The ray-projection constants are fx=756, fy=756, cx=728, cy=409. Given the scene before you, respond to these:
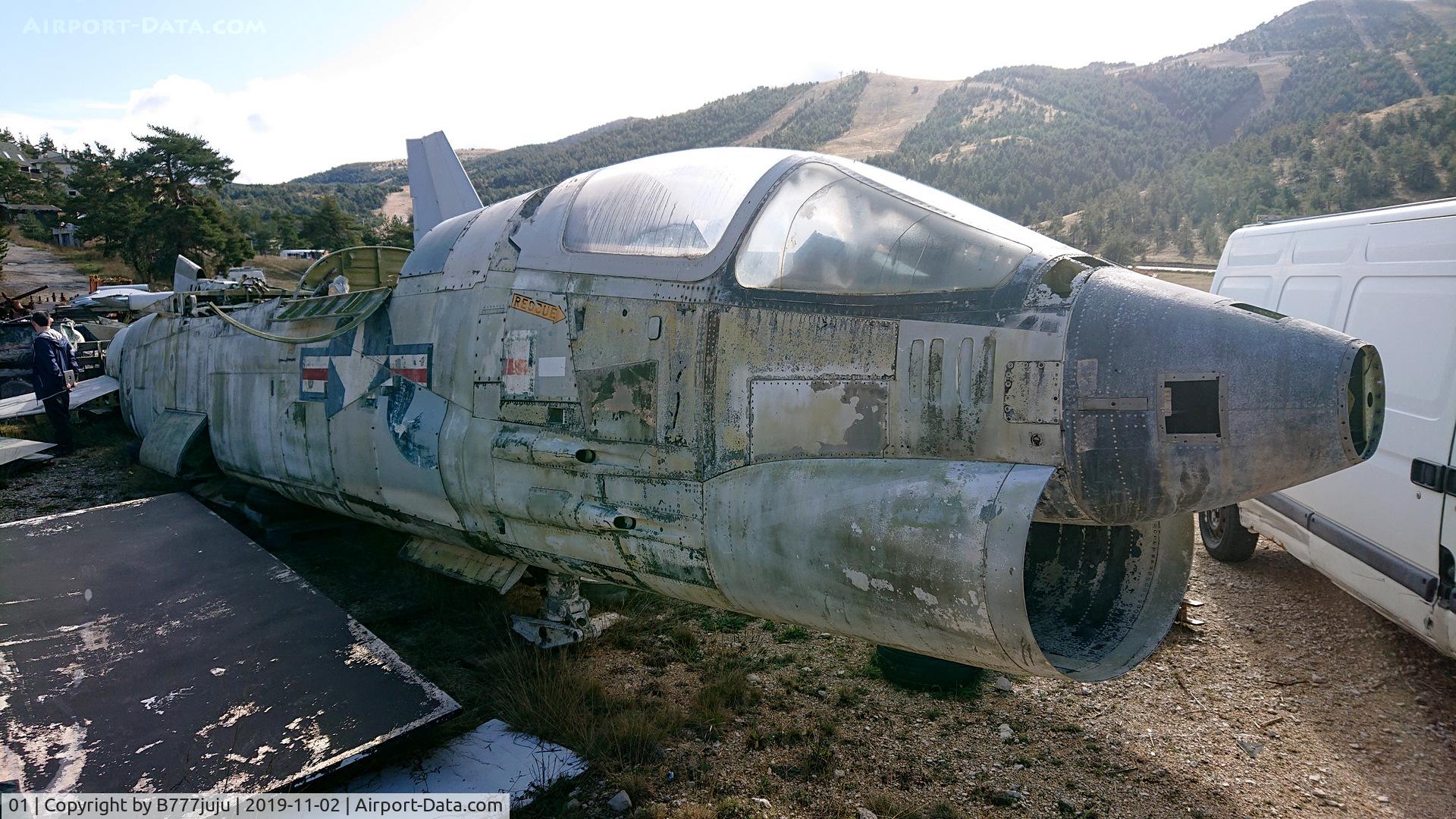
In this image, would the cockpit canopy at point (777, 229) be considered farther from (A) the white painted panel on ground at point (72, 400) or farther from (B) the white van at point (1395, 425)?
(A) the white painted panel on ground at point (72, 400)

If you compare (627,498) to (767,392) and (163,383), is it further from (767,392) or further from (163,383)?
(163,383)

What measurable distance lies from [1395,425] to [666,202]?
4467 millimetres

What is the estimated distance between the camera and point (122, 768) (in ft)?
9.35

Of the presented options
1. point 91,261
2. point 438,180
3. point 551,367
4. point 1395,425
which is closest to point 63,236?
point 91,261

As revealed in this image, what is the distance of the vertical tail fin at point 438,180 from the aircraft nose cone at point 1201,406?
11.7 m

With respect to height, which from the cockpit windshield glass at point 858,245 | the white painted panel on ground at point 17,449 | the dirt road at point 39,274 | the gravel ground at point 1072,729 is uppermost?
the dirt road at point 39,274

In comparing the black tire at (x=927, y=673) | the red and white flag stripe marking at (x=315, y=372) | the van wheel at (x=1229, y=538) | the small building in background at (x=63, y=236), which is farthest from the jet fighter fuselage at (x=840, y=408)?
the small building in background at (x=63, y=236)

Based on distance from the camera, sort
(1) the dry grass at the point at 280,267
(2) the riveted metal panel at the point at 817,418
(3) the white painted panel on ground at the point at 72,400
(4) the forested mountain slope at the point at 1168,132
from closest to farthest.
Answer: (2) the riveted metal panel at the point at 817,418 < (3) the white painted panel on ground at the point at 72,400 < (4) the forested mountain slope at the point at 1168,132 < (1) the dry grass at the point at 280,267

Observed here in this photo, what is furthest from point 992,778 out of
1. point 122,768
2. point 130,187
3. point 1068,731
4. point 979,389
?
point 130,187

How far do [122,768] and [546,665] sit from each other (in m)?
2.03

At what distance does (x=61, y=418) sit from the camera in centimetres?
1124

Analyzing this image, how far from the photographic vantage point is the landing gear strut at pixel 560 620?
15.5ft

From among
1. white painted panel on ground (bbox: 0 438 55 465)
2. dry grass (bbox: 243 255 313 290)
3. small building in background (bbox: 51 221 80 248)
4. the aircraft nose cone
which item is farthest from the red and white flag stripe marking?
small building in background (bbox: 51 221 80 248)

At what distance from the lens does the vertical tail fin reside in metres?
13.0
